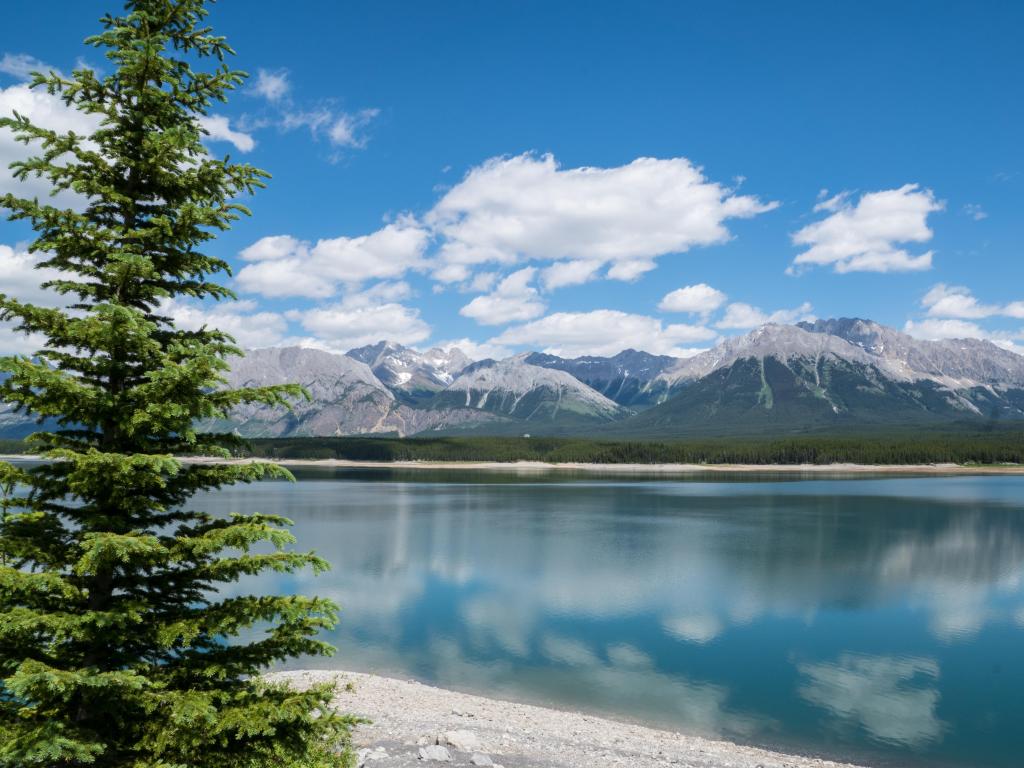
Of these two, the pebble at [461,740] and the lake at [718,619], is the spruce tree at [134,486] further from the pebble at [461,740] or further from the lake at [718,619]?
the lake at [718,619]

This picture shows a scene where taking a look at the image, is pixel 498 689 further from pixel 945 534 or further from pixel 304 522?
pixel 945 534

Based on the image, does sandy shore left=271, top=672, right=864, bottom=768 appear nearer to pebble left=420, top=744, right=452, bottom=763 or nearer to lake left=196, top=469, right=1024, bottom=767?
pebble left=420, top=744, right=452, bottom=763

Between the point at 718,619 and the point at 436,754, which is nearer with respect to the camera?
the point at 436,754

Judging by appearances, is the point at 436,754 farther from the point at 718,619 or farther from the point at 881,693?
the point at 718,619

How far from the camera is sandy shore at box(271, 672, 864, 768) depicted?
19547 mm

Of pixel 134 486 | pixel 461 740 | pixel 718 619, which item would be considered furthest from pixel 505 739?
pixel 718 619

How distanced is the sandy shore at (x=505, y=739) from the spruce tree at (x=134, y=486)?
6.70m

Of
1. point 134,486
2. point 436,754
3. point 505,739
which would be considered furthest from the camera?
point 505,739

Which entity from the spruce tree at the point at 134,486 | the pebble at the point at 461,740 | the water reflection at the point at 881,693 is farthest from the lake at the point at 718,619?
the spruce tree at the point at 134,486

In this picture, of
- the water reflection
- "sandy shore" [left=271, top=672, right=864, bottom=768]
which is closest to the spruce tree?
"sandy shore" [left=271, top=672, right=864, bottom=768]

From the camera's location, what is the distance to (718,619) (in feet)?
155

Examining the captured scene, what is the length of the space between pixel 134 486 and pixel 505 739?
622 inches

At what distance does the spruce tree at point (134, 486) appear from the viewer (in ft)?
34.6

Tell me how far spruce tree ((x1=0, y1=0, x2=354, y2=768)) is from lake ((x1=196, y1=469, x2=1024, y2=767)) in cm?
2261
